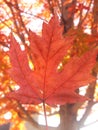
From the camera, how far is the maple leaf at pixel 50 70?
20.8 inches

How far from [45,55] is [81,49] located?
4.24 feet

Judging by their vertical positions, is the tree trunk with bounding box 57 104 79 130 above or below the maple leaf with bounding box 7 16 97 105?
above

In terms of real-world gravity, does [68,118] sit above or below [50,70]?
above

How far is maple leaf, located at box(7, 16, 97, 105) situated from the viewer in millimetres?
529

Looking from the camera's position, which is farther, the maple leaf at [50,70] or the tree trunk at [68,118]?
the tree trunk at [68,118]

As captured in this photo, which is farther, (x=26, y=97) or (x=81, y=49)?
(x=81, y=49)

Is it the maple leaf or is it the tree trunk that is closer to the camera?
the maple leaf

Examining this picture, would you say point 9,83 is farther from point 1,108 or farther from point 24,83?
point 24,83

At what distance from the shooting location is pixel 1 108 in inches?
99.7

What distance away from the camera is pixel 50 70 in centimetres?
55

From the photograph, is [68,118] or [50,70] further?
[68,118]

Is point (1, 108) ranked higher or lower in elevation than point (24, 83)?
higher

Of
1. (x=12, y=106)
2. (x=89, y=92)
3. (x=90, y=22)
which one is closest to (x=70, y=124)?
(x=89, y=92)

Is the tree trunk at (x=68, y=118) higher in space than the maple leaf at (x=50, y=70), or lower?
higher
